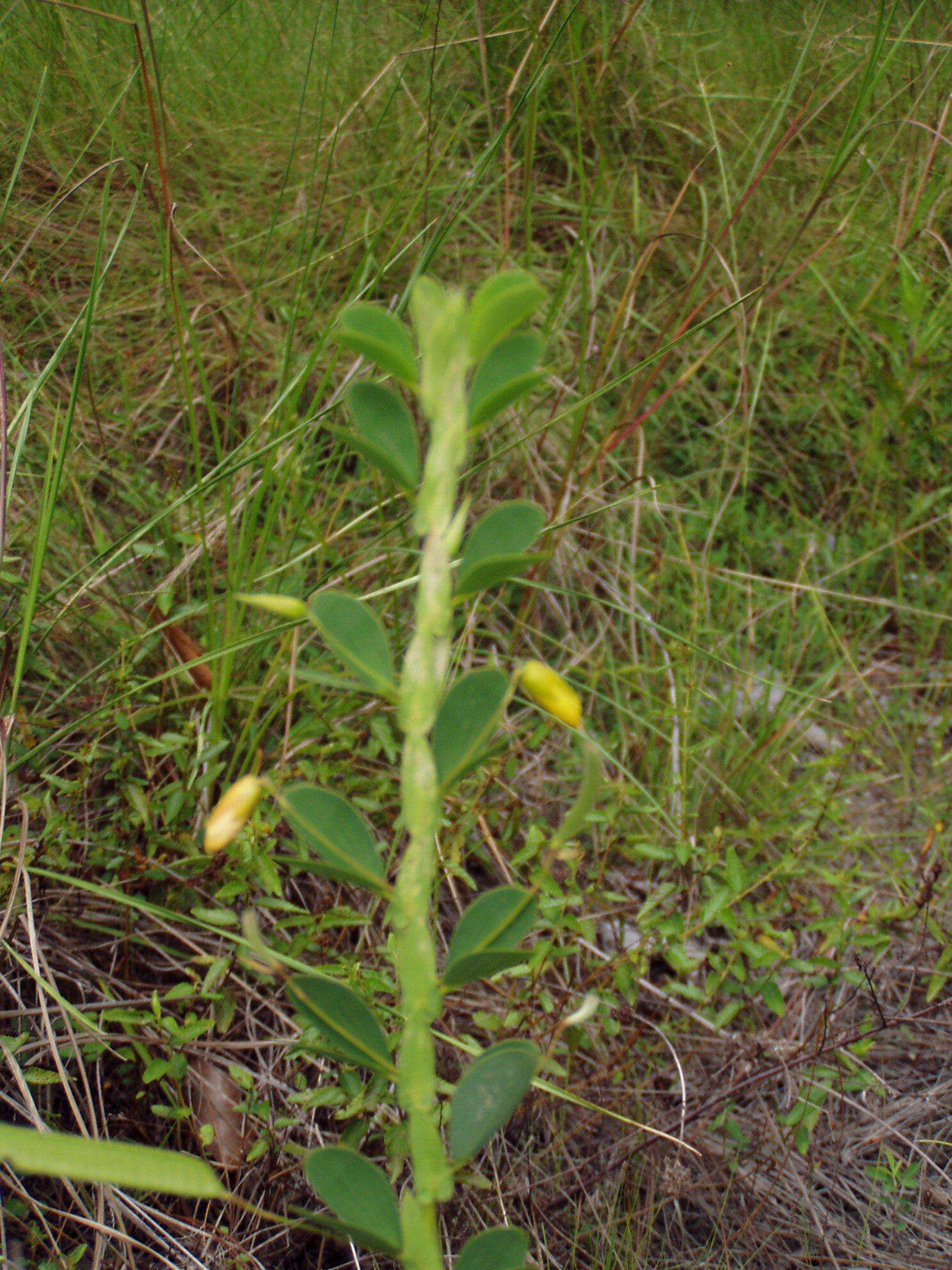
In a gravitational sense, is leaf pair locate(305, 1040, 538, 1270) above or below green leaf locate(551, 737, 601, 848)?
below

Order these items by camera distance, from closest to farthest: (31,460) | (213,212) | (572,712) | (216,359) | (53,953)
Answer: (572,712)
(53,953)
(31,460)
(216,359)
(213,212)

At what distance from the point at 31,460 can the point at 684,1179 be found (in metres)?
1.68

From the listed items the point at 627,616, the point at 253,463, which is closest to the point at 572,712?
the point at 253,463

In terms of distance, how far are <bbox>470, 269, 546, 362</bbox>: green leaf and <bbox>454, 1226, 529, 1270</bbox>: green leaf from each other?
481 mm

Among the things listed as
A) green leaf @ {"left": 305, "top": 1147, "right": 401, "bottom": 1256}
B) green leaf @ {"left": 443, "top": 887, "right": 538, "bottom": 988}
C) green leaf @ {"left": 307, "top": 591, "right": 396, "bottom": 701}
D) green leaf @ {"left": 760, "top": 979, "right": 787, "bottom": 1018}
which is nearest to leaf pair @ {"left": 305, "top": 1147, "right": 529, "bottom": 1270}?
green leaf @ {"left": 305, "top": 1147, "right": 401, "bottom": 1256}

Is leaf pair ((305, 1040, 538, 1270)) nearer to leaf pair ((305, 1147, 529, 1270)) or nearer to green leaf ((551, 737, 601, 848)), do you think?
leaf pair ((305, 1147, 529, 1270))

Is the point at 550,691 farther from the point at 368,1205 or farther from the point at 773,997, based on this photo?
the point at 773,997

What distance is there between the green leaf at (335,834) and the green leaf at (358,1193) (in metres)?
0.13

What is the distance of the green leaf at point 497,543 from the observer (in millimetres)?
459

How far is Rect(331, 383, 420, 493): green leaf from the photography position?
48 centimetres

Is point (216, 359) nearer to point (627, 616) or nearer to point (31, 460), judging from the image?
point (31, 460)

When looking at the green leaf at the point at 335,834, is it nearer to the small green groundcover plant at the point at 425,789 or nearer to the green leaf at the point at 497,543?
the small green groundcover plant at the point at 425,789

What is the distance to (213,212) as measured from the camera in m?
2.07

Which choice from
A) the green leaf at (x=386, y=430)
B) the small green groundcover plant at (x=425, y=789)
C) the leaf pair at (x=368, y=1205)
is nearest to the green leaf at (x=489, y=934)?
the small green groundcover plant at (x=425, y=789)
